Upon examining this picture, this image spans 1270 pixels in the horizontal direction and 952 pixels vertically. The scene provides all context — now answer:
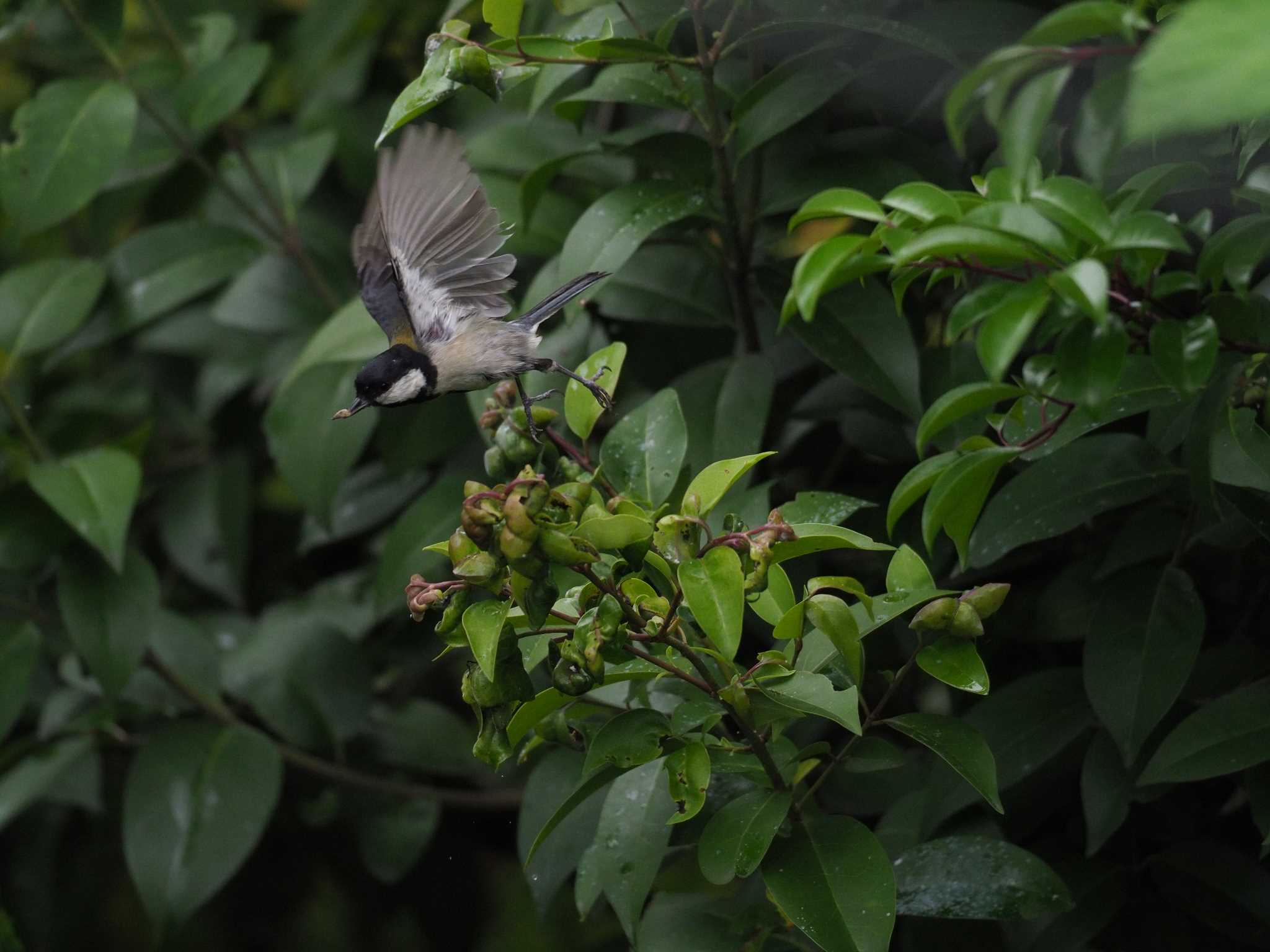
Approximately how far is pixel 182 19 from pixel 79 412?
2.53 ft

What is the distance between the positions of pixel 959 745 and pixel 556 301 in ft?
1.87

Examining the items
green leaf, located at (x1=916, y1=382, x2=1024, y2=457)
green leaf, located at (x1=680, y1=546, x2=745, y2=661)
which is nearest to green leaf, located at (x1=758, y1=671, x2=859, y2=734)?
green leaf, located at (x1=680, y1=546, x2=745, y2=661)

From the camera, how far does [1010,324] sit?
67 cm

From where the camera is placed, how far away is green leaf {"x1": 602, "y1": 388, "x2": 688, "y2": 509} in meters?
1.01

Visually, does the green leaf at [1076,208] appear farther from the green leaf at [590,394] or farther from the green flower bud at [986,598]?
the green leaf at [590,394]

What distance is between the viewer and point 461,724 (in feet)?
6.44

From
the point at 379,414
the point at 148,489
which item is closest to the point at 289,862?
the point at 148,489

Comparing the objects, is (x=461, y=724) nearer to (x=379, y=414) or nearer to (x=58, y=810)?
(x=379, y=414)

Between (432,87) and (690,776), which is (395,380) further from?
(690,776)

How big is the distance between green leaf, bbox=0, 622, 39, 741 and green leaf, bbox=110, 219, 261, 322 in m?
0.51

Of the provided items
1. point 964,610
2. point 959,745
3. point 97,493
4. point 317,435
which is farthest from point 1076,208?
point 97,493

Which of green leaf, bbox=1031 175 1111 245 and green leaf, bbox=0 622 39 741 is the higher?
green leaf, bbox=1031 175 1111 245

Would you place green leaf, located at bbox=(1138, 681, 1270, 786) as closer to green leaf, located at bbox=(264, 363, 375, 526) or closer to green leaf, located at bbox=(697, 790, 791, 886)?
green leaf, located at bbox=(697, 790, 791, 886)

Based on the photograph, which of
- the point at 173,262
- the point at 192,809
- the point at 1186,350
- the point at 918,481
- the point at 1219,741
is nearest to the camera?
the point at 1186,350
